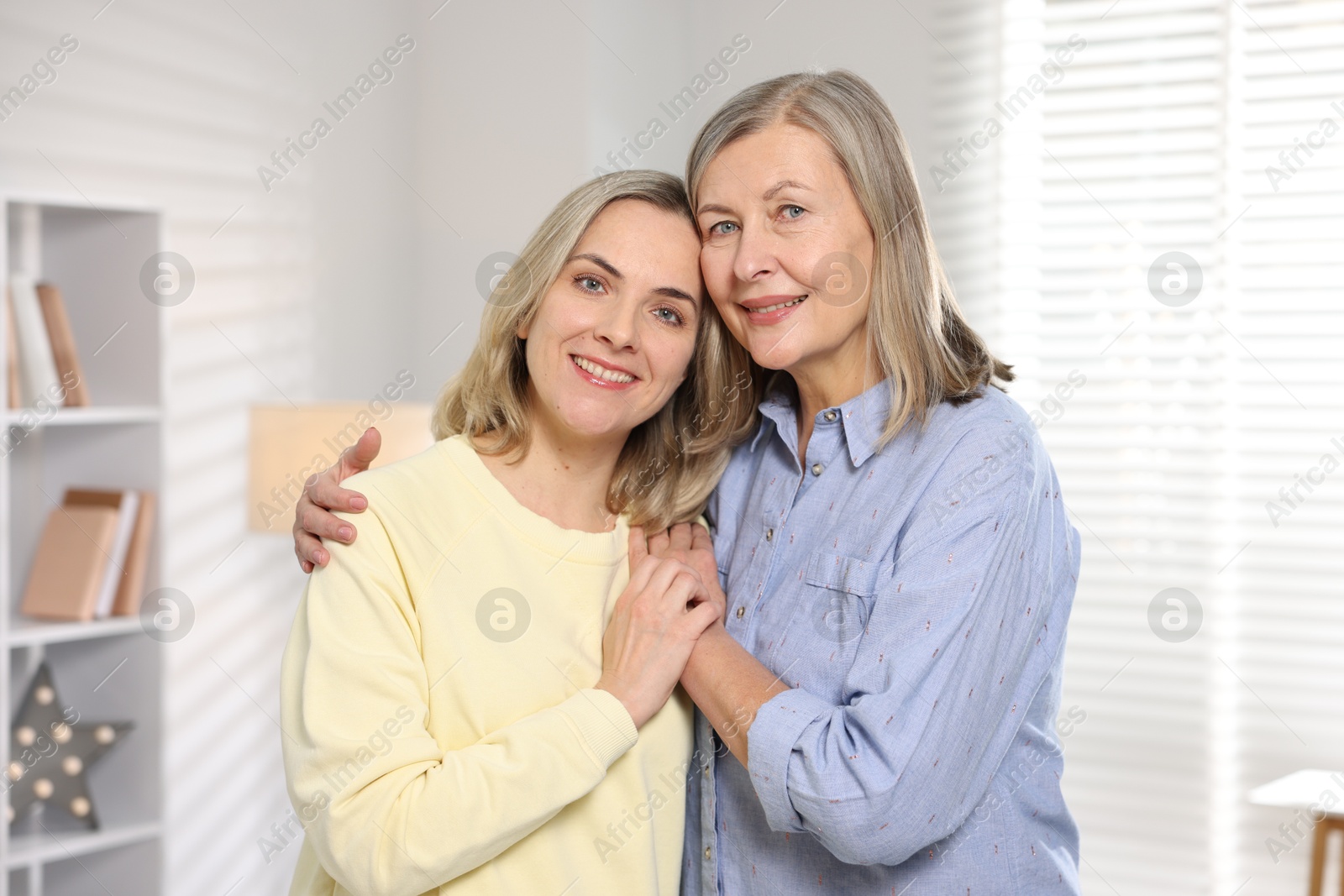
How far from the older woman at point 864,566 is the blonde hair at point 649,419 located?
3.2 inches

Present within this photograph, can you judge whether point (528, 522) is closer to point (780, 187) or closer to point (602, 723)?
point (602, 723)

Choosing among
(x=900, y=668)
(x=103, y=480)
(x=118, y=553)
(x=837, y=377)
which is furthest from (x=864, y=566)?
(x=103, y=480)

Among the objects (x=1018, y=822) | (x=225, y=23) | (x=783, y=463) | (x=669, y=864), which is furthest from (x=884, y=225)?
(x=225, y=23)

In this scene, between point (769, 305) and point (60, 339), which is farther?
point (60, 339)

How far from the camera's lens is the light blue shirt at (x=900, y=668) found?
1.22 m

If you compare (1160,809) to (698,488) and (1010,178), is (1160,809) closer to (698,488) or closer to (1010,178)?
(1010,178)

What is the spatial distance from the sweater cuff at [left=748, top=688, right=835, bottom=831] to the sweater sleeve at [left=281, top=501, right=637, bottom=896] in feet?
0.53

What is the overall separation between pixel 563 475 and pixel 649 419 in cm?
19

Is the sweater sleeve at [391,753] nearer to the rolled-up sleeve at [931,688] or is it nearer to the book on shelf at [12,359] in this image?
the rolled-up sleeve at [931,688]

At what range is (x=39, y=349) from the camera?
8.67 feet

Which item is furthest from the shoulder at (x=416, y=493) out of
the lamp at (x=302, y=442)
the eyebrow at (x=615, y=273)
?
the lamp at (x=302, y=442)

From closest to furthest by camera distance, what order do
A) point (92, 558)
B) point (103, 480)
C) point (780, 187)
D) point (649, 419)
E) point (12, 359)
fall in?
point (780, 187) → point (649, 419) → point (12, 359) → point (92, 558) → point (103, 480)

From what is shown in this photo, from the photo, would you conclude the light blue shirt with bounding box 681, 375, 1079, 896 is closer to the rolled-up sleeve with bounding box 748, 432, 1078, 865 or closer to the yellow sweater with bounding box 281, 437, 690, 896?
the rolled-up sleeve with bounding box 748, 432, 1078, 865

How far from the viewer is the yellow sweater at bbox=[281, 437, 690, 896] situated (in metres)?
1.23
